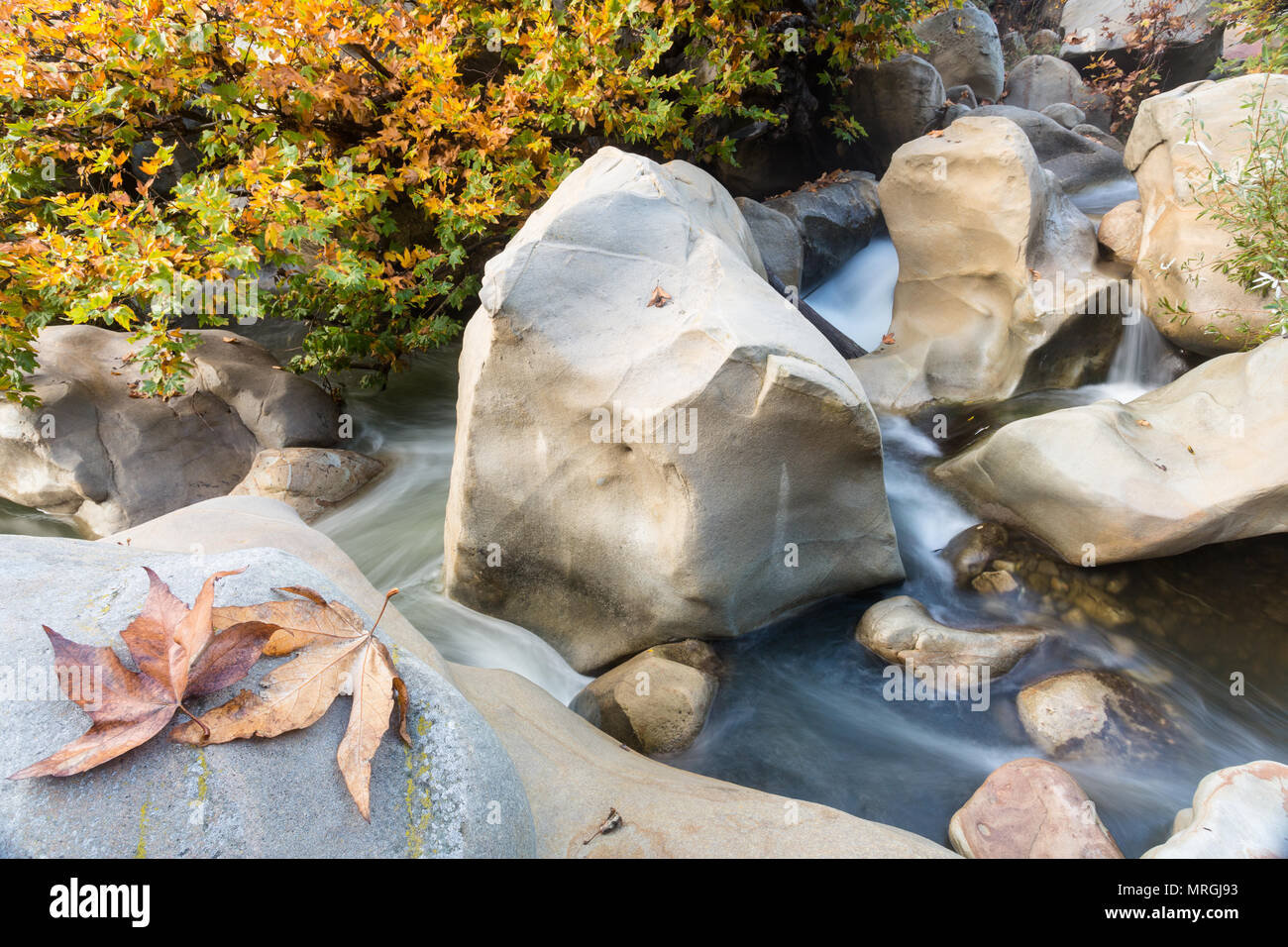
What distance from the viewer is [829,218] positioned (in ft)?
28.7

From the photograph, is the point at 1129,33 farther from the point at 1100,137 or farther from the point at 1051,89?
the point at 1100,137

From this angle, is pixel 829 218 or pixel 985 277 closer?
pixel 985 277

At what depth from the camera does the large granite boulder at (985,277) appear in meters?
6.10

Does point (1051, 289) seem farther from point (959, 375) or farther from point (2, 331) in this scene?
point (2, 331)

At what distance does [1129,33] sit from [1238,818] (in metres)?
14.9

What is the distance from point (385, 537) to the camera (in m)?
5.33

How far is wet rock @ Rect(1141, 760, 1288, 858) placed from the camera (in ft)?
8.52

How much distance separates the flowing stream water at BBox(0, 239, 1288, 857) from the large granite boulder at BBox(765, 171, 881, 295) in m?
4.00

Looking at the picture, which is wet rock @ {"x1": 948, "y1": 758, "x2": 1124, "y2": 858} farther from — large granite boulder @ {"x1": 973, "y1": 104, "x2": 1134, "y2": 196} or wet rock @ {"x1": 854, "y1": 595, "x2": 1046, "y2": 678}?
large granite boulder @ {"x1": 973, "y1": 104, "x2": 1134, "y2": 196}

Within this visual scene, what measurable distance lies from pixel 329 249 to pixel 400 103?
126 centimetres

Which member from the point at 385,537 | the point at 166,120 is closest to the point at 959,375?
the point at 385,537

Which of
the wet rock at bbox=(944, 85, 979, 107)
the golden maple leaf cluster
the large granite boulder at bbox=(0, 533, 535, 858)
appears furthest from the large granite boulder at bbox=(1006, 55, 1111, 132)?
the large granite boulder at bbox=(0, 533, 535, 858)

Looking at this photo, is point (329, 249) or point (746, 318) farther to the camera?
point (329, 249)

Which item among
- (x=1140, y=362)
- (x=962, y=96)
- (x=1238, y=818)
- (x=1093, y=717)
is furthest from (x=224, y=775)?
(x=962, y=96)
